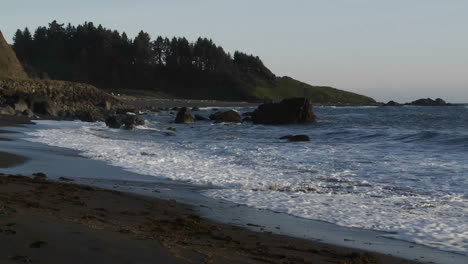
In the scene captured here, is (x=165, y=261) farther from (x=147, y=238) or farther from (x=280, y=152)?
(x=280, y=152)

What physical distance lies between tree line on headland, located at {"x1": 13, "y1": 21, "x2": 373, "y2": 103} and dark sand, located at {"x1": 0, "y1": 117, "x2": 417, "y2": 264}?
126302 millimetres

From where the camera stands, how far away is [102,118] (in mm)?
44188

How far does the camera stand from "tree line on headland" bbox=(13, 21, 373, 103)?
13900 cm

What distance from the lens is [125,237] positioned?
686 cm

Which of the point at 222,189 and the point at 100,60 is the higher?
the point at 100,60

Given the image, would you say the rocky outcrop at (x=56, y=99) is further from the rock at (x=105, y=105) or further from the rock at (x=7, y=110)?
the rock at (x=7, y=110)

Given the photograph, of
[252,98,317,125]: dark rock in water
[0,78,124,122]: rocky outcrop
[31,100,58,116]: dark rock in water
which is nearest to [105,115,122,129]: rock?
[0,78,124,122]: rocky outcrop

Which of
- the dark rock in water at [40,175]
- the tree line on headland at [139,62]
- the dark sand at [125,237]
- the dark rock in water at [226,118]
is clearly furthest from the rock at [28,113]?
the tree line on headland at [139,62]

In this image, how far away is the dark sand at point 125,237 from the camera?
6023 mm

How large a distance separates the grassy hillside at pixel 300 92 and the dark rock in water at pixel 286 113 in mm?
89605

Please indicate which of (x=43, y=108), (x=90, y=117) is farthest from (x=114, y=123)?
(x=43, y=108)

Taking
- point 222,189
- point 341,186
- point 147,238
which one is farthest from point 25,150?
point 147,238

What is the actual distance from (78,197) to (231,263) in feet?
15.6

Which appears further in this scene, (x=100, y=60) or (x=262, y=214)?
(x=100, y=60)
